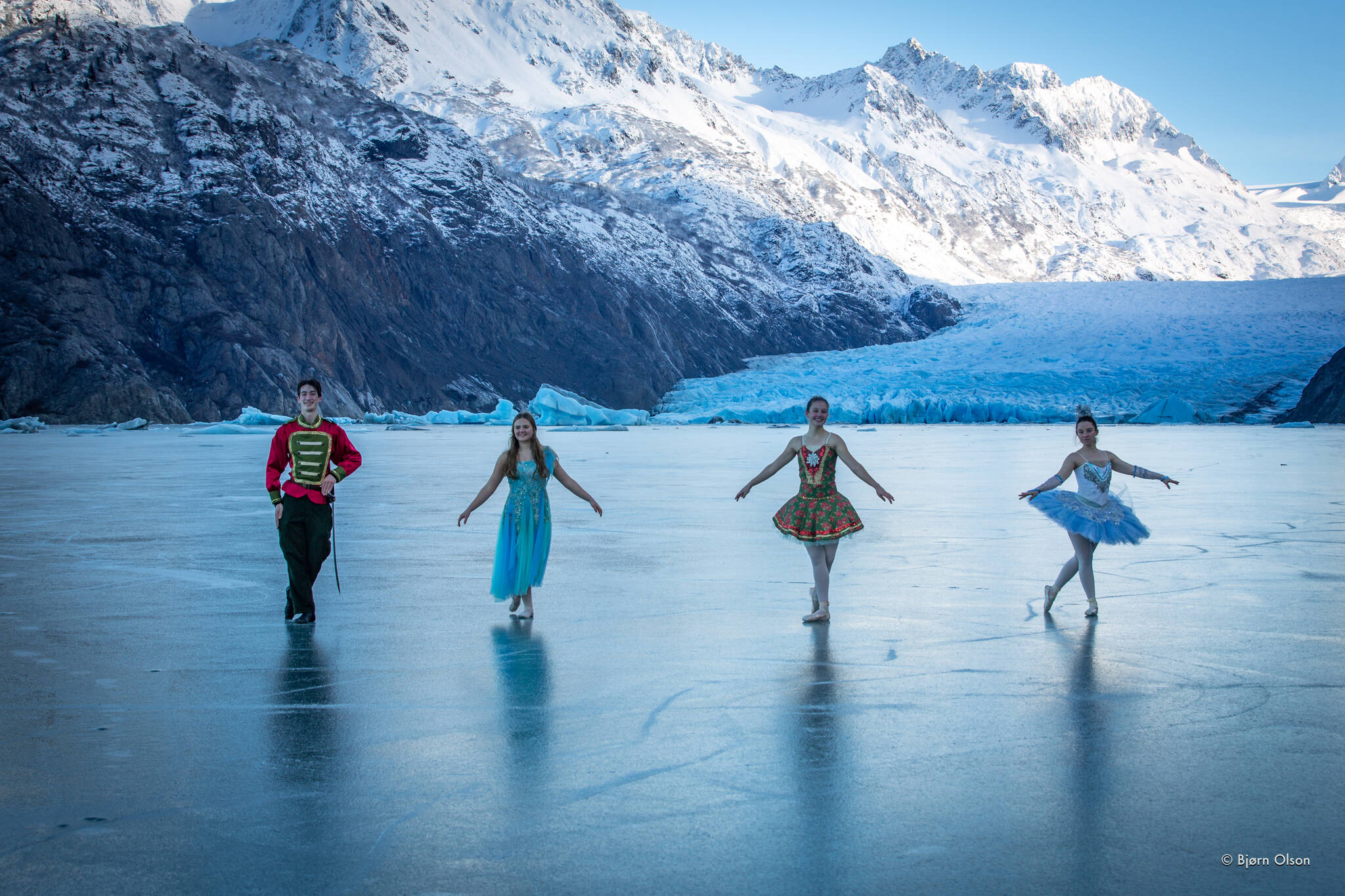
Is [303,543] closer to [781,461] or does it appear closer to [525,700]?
[525,700]

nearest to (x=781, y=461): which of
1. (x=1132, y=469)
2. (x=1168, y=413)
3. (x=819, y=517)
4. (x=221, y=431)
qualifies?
(x=819, y=517)

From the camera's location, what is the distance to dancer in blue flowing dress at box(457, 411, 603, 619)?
23.2 ft

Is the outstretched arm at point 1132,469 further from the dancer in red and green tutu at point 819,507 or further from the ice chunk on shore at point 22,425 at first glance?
the ice chunk on shore at point 22,425

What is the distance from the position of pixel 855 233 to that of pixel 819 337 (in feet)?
174

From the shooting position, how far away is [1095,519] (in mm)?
7129

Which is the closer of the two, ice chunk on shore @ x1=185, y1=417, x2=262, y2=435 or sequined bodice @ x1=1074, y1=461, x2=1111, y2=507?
sequined bodice @ x1=1074, y1=461, x2=1111, y2=507

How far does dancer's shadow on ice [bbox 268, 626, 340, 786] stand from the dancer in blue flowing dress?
133 centimetres

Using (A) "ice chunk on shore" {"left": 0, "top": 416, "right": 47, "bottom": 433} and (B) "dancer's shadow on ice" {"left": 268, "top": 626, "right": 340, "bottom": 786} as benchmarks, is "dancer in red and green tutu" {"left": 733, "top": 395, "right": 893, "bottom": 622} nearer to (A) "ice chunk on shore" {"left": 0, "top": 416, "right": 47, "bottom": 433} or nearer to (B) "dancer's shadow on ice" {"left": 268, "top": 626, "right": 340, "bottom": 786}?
(B) "dancer's shadow on ice" {"left": 268, "top": 626, "right": 340, "bottom": 786}

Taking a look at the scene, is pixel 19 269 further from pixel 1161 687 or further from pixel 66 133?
pixel 1161 687

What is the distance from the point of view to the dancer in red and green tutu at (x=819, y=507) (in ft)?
22.8

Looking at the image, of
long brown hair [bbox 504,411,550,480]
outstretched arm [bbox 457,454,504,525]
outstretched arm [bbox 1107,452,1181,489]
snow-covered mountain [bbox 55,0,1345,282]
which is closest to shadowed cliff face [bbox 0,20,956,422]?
snow-covered mountain [bbox 55,0,1345,282]

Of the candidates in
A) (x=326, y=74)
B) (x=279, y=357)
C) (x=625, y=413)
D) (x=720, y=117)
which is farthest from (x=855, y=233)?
(x=279, y=357)

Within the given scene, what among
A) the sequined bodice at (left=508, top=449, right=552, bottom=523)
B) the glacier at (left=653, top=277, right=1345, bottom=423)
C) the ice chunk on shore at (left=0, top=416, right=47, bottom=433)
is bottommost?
the sequined bodice at (left=508, top=449, right=552, bottom=523)

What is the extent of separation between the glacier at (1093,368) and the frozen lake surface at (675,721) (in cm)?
4994
